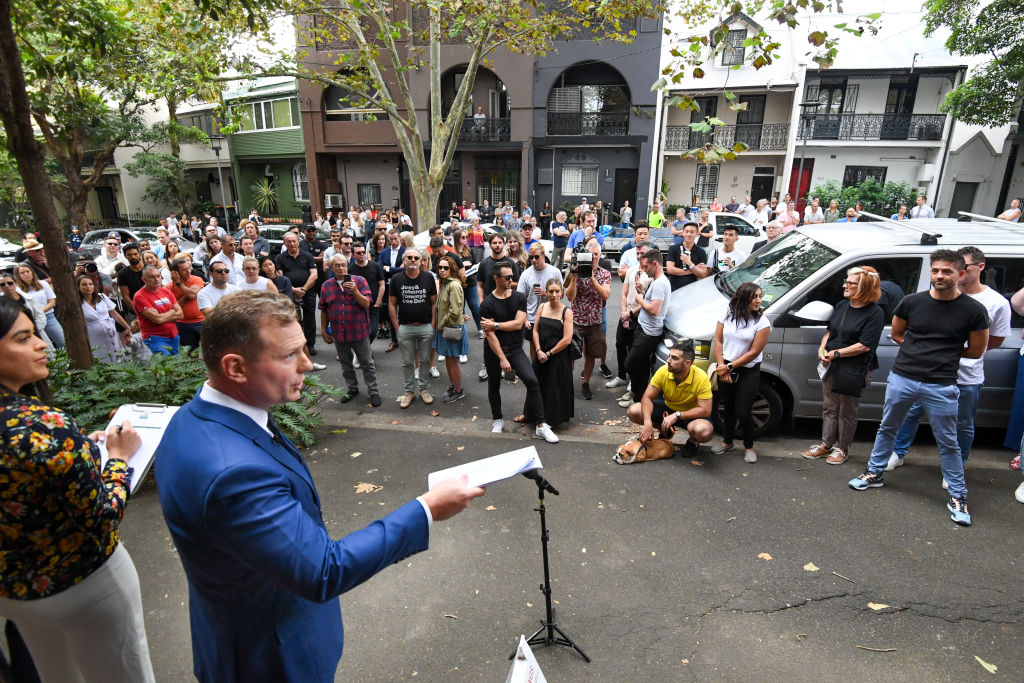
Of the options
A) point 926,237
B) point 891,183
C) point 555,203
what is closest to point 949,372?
point 926,237

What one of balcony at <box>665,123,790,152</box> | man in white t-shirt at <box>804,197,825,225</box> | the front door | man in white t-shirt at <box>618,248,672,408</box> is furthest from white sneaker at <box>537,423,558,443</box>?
balcony at <box>665,123,790,152</box>

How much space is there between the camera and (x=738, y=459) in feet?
18.0

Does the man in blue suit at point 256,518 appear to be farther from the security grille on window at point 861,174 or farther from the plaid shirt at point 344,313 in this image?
the security grille on window at point 861,174

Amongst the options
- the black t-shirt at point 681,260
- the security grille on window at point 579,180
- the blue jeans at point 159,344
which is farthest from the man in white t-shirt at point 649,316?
the security grille on window at point 579,180

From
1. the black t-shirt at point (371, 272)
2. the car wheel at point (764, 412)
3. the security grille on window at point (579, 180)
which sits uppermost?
the security grille on window at point (579, 180)

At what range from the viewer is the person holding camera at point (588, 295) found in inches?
275

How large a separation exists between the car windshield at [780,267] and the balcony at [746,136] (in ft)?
66.5

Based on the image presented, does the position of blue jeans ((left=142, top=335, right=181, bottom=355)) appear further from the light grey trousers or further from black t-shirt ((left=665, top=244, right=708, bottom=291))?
black t-shirt ((left=665, top=244, right=708, bottom=291))

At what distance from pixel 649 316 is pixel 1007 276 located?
3.36 m

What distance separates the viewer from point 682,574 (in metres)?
3.87

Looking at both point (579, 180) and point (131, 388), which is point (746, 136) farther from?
point (131, 388)

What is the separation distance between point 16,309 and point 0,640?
191 centimetres

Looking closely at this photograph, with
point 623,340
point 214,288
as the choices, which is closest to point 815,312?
point 623,340

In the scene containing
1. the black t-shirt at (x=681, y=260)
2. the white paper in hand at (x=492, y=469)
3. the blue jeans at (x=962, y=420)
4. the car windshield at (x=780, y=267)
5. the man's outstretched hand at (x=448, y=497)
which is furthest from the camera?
the black t-shirt at (x=681, y=260)
